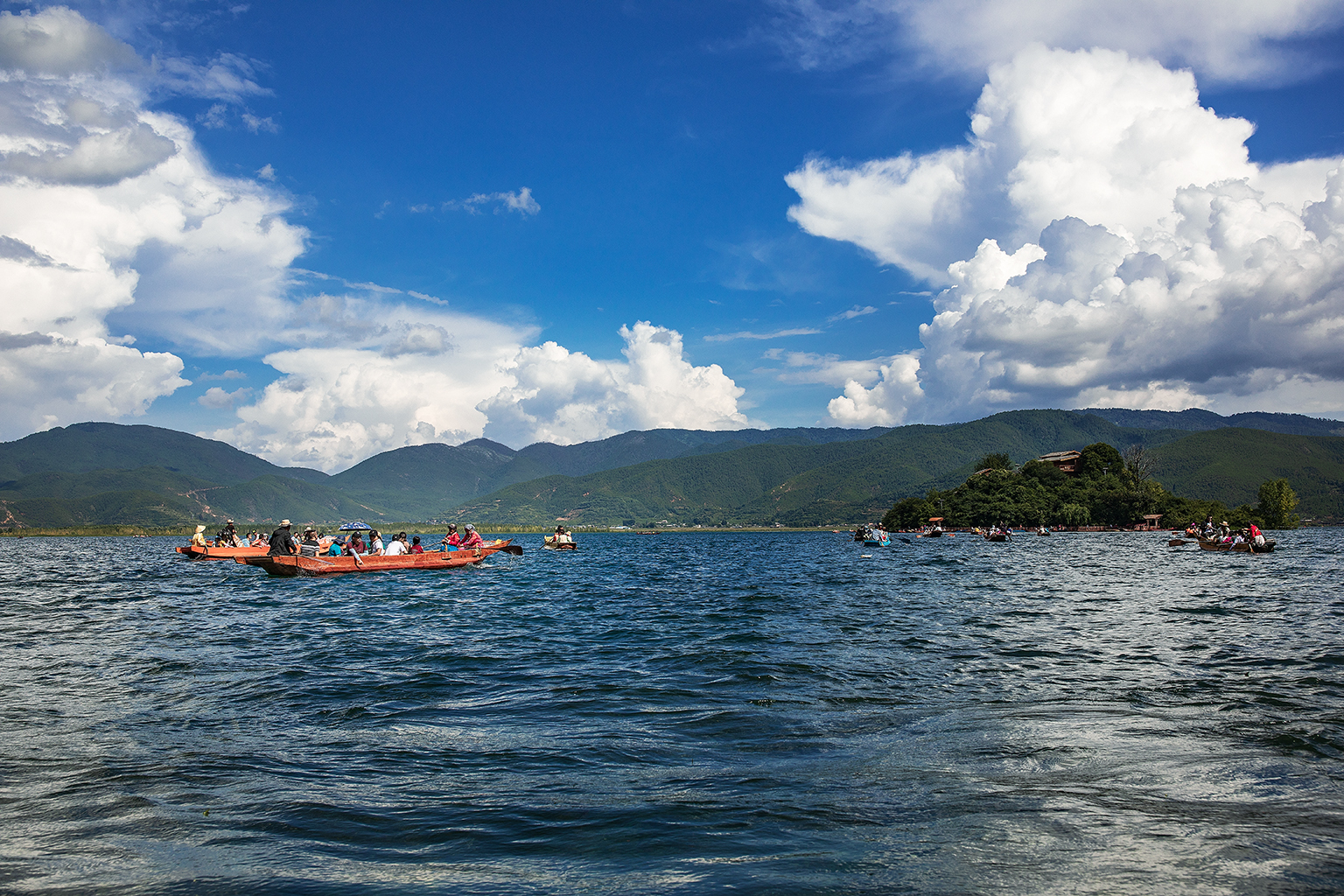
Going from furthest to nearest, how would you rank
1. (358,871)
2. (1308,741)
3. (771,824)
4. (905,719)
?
(905,719) → (1308,741) → (771,824) → (358,871)

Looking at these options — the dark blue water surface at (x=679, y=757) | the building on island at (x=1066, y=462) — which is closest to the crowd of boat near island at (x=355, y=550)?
the dark blue water surface at (x=679, y=757)

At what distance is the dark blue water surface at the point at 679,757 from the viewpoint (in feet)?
19.5

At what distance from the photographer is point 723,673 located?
15.0 m

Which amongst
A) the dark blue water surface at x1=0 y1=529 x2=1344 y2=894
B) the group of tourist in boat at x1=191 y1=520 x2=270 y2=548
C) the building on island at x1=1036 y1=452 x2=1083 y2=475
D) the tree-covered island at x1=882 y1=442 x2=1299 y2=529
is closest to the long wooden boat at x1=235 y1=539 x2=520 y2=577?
the group of tourist in boat at x1=191 y1=520 x2=270 y2=548

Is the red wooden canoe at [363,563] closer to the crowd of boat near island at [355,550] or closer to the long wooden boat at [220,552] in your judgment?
the crowd of boat near island at [355,550]

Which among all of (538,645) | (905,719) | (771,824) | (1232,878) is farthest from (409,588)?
(1232,878)

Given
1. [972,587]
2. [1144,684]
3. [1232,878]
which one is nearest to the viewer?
[1232,878]

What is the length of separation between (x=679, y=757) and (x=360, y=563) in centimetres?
3680

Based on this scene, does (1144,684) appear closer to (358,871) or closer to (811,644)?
(811,644)

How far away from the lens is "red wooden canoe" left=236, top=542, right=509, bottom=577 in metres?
39.2

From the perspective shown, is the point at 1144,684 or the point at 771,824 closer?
the point at 771,824

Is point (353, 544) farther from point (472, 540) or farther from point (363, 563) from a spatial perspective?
point (472, 540)

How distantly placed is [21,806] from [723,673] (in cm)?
1088

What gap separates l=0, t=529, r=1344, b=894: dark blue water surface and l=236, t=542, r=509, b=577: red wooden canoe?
16877mm
